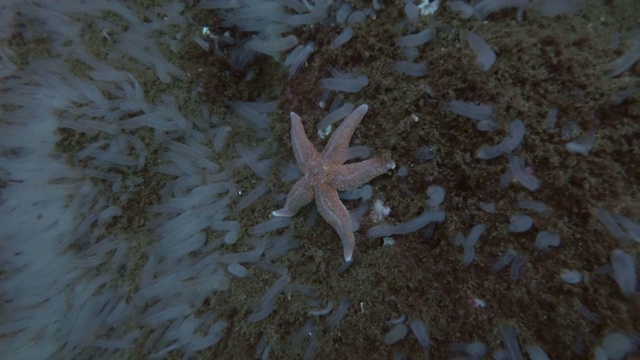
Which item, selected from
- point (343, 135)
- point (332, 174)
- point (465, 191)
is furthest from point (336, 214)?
point (465, 191)

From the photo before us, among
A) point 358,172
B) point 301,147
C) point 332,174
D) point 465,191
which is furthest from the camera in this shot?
point 301,147

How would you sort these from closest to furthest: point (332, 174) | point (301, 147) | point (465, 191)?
point (465, 191), point (332, 174), point (301, 147)

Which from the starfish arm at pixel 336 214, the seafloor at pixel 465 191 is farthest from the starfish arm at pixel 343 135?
the starfish arm at pixel 336 214

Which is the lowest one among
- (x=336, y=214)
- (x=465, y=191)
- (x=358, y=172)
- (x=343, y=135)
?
(x=465, y=191)

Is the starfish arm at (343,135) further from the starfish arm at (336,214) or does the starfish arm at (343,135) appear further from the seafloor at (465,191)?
the starfish arm at (336,214)

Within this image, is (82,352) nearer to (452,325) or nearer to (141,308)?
(141,308)

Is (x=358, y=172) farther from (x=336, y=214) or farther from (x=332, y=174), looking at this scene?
(x=336, y=214)

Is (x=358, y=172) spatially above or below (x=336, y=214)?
above

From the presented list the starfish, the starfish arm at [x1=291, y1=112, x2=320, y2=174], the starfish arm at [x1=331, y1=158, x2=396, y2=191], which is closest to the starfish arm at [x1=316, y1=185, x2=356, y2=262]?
the starfish
